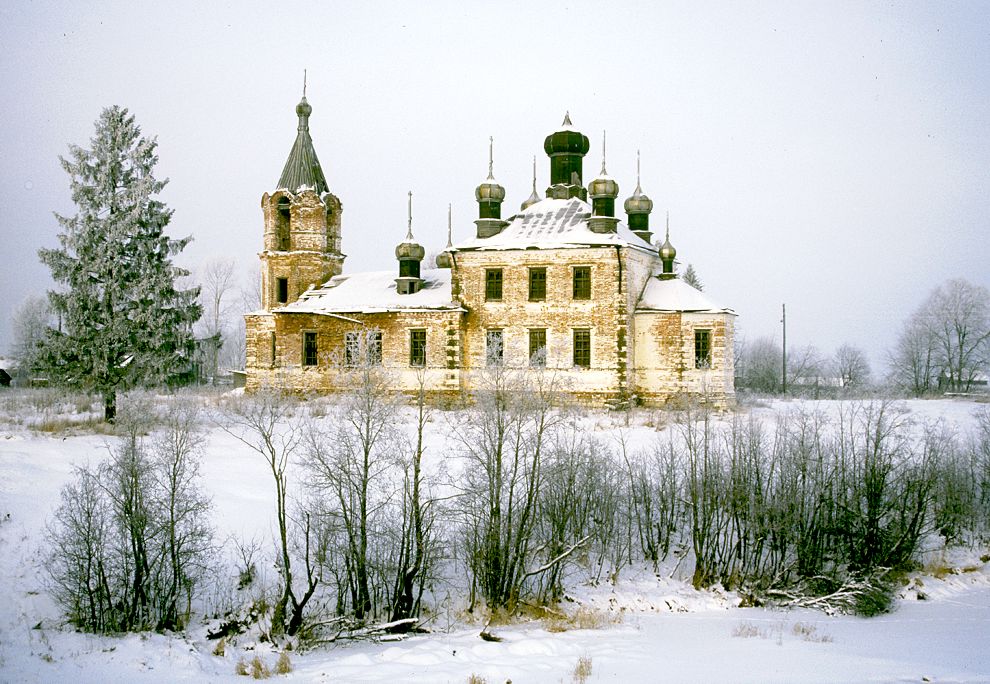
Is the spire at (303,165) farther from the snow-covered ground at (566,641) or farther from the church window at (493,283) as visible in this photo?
the snow-covered ground at (566,641)

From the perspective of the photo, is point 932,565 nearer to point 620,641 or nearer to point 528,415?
point 620,641

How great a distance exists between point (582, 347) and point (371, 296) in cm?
860

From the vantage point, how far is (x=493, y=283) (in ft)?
99.2

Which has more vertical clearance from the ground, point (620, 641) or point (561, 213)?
point (561, 213)

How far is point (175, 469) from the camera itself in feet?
44.6

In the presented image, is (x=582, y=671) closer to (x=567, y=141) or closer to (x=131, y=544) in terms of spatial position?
(x=131, y=544)

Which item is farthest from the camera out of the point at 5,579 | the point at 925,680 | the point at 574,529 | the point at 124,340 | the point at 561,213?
the point at 561,213

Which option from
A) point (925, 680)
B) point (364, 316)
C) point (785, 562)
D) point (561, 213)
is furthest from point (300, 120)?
point (925, 680)

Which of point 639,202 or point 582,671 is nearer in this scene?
point 582,671

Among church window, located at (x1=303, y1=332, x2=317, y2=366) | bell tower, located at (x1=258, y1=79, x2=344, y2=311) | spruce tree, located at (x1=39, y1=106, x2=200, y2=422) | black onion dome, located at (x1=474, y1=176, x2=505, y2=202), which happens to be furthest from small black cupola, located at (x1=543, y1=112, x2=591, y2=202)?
spruce tree, located at (x1=39, y1=106, x2=200, y2=422)

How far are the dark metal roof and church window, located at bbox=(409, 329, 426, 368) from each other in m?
8.00

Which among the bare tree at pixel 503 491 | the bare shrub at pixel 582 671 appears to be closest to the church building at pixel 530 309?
the bare tree at pixel 503 491

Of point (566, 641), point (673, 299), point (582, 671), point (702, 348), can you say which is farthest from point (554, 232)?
point (582, 671)

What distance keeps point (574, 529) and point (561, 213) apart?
16.5 meters
